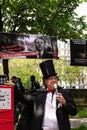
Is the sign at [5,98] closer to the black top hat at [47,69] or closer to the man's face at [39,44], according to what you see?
the black top hat at [47,69]

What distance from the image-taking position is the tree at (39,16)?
1080 inches

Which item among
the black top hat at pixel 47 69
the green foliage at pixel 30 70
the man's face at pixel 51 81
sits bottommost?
the green foliage at pixel 30 70

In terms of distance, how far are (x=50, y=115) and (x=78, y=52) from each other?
17340mm

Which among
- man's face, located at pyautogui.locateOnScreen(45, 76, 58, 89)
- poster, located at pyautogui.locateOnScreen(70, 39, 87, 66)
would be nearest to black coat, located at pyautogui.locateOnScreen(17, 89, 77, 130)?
man's face, located at pyautogui.locateOnScreen(45, 76, 58, 89)

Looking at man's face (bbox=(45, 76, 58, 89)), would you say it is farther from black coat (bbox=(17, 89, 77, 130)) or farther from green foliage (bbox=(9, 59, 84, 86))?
green foliage (bbox=(9, 59, 84, 86))

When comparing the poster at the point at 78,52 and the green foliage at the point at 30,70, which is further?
the green foliage at the point at 30,70

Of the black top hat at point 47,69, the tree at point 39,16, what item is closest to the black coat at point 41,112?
the black top hat at point 47,69

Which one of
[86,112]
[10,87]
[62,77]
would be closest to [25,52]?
[86,112]

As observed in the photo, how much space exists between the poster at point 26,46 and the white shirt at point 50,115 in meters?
14.2

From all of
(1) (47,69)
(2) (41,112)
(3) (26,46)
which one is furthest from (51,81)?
(3) (26,46)

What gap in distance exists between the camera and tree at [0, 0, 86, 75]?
27422mm

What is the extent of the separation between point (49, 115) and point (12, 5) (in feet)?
71.6

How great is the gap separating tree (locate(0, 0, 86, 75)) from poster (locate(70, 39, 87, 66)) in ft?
13.8

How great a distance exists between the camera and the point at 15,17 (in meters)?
28.2
